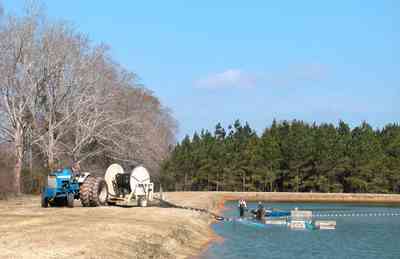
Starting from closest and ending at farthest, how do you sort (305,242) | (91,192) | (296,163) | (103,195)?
1. (305,242)
2. (91,192)
3. (103,195)
4. (296,163)

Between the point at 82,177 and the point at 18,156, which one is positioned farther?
the point at 18,156

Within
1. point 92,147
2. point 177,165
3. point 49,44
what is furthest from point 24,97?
point 177,165

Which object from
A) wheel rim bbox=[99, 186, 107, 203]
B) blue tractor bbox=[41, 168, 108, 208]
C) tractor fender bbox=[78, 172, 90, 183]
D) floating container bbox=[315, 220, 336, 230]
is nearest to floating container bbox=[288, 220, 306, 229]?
floating container bbox=[315, 220, 336, 230]

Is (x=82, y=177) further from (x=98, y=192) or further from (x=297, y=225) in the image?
(x=297, y=225)

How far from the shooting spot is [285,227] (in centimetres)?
4194

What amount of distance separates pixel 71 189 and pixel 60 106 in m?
20.6

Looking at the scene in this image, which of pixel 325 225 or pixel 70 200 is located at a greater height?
pixel 70 200

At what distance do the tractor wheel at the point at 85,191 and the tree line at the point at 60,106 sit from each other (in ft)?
46.3

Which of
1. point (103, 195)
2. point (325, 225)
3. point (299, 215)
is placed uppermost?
point (103, 195)

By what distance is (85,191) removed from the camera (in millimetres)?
37312

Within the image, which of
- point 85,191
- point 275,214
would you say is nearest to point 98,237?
point 85,191

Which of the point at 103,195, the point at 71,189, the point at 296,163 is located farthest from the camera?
the point at 296,163

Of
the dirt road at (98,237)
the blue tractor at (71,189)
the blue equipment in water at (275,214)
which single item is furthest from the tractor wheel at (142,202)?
the blue equipment in water at (275,214)

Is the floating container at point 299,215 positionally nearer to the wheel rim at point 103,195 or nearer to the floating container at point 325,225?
the floating container at point 325,225
